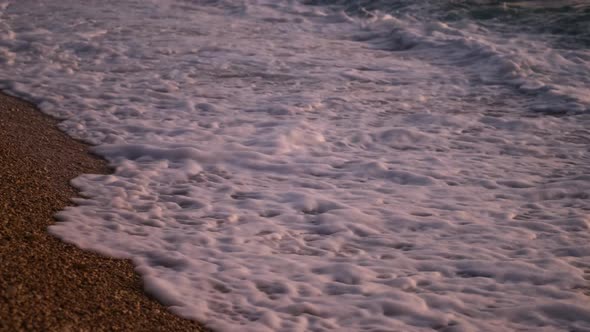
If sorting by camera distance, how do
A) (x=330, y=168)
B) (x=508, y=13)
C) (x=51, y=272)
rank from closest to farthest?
1. (x=51, y=272)
2. (x=330, y=168)
3. (x=508, y=13)

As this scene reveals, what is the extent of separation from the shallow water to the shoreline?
13 centimetres

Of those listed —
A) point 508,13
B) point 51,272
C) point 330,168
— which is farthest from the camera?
point 508,13

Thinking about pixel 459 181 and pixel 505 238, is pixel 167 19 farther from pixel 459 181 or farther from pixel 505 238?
pixel 505 238

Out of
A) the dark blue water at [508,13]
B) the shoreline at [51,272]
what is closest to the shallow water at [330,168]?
the shoreline at [51,272]

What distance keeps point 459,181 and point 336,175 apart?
0.86m

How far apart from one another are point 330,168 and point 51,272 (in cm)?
235

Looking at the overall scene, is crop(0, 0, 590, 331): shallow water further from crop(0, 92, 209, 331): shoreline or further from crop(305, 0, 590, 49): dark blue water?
crop(305, 0, 590, 49): dark blue water

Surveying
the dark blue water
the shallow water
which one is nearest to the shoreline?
the shallow water

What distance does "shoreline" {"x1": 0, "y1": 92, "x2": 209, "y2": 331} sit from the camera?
2.60 m

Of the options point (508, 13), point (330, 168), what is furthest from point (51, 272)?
point (508, 13)

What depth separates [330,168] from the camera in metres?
4.83

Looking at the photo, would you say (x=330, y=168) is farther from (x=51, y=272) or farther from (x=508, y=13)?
(x=508, y=13)

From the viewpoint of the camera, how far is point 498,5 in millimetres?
10094

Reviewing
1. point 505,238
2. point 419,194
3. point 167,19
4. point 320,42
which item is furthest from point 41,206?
point 167,19
